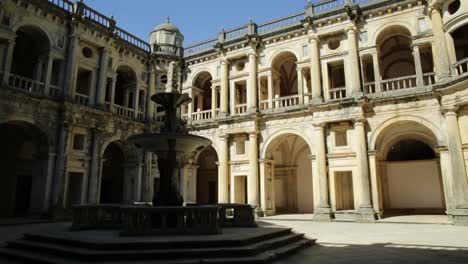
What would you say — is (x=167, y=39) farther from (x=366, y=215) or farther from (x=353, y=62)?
(x=366, y=215)

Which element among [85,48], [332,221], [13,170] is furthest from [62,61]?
[332,221]

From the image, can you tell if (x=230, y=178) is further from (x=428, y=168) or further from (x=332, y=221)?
(x=428, y=168)

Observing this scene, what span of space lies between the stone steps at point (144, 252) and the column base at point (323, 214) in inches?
406

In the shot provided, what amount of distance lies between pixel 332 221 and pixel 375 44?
10.5 meters

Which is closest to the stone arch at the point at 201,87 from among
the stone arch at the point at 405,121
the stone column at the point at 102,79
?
the stone column at the point at 102,79

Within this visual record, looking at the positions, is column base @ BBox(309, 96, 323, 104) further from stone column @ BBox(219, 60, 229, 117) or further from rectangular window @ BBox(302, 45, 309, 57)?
stone column @ BBox(219, 60, 229, 117)

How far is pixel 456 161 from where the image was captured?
15086mm

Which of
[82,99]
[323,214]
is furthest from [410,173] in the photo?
[82,99]

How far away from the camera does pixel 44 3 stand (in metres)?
18.5

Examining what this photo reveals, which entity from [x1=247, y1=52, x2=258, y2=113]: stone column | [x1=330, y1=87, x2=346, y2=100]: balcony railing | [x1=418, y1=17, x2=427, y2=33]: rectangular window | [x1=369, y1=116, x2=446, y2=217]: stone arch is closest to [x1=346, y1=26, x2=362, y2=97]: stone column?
[x1=330, y1=87, x2=346, y2=100]: balcony railing

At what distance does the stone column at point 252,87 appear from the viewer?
2176cm

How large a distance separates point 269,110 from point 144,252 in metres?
15.8

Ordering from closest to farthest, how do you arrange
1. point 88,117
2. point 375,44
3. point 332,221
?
point 332,221 < point 375,44 < point 88,117

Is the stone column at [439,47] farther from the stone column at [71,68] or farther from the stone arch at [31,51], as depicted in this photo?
the stone arch at [31,51]
